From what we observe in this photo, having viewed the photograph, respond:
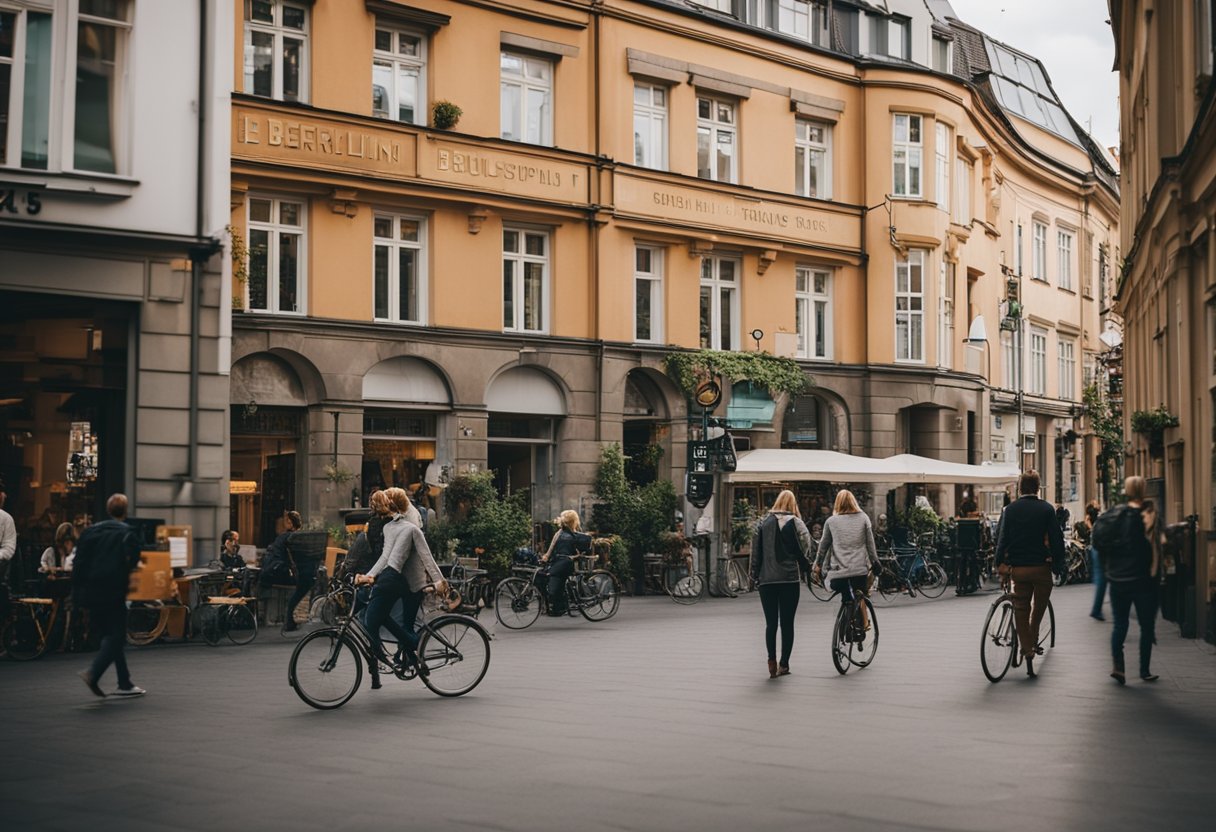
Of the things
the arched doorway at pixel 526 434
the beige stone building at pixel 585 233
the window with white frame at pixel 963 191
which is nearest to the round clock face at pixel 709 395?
the beige stone building at pixel 585 233

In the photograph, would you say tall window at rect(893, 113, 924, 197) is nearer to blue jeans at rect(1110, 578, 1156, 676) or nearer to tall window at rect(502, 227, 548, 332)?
tall window at rect(502, 227, 548, 332)

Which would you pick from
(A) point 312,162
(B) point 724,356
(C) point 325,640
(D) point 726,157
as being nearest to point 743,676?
(C) point 325,640

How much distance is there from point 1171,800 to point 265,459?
1978 cm

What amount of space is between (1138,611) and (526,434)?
653 inches

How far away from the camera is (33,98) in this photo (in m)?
19.9

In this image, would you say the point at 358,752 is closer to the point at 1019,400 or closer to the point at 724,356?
the point at 724,356

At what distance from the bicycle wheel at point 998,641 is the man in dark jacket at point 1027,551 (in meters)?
0.10

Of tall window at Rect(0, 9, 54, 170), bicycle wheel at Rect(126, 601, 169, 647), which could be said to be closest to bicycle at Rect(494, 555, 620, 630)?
bicycle wheel at Rect(126, 601, 169, 647)

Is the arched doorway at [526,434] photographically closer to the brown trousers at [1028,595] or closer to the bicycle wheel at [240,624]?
the bicycle wheel at [240,624]

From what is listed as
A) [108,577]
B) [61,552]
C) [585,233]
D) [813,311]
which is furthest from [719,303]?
[108,577]

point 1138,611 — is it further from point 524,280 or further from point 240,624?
point 524,280

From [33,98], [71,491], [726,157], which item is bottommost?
[71,491]

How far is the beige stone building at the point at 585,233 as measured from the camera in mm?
26188

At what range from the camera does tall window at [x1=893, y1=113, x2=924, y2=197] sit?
116 ft
